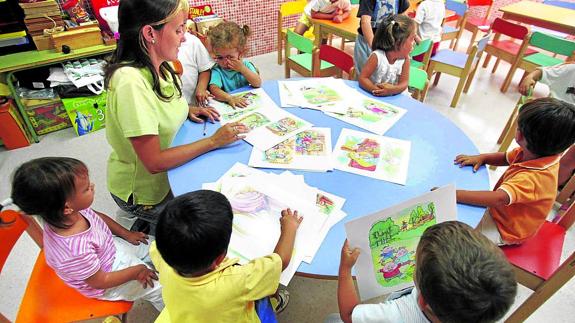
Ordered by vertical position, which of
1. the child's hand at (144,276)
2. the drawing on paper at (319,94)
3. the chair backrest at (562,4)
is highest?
the chair backrest at (562,4)

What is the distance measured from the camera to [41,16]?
255cm

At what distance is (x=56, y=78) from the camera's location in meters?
2.60

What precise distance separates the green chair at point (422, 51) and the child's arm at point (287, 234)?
217 cm

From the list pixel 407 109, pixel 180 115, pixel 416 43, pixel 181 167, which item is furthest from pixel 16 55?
pixel 416 43

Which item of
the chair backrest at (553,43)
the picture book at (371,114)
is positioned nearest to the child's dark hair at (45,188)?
the picture book at (371,114)

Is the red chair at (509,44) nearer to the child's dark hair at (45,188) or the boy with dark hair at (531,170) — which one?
the boy with dark hair at (531,170)

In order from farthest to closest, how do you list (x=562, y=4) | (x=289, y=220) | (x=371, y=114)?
(x=562, y=4) < (x=371, y=114) < (x=289, y=220)

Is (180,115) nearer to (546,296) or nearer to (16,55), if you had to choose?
(546,296)

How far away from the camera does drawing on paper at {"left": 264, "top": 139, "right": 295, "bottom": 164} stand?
4.33 feet

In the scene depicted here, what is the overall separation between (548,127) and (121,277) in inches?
63.9

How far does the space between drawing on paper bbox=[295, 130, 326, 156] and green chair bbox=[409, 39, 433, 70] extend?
1.67m

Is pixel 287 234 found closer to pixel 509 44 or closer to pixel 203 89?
pixel 203 89

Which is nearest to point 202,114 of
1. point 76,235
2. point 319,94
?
point 319,94

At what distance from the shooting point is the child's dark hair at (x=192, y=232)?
0.77 metres
